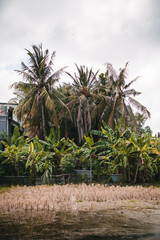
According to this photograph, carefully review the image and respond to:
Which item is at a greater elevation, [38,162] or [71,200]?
[38,162]

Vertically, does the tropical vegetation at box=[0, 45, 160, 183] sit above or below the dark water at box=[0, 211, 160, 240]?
above

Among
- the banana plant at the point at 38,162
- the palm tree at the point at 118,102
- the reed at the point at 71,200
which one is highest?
the palm tree at the point at 118,102

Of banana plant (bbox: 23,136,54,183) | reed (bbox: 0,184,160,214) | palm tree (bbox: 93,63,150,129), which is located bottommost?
reed (bbox: 0,184,160,214)

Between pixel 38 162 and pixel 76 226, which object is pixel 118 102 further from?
pixel 76 226

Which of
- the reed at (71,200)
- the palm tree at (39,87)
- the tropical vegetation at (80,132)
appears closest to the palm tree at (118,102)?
the tropical vegetation at (80,132)

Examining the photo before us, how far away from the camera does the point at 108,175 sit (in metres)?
14.3

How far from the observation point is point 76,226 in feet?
17.6

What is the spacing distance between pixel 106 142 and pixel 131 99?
22.8 feet

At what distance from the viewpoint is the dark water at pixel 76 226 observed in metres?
4.57

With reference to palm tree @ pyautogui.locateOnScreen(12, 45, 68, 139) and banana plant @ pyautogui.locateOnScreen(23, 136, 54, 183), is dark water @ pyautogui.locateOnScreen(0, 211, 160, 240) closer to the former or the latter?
banana plant @ pyautogui.locateOnScreen(23, 136, 54, 183)

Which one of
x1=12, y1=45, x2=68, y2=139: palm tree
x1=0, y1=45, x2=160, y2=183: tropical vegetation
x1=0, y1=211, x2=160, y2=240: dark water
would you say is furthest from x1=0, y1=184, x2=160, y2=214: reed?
x1=12, y1=45, x2=68, y2=139: palm tree

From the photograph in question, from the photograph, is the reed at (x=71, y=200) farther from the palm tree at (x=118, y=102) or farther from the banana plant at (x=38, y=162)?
the palm tree at (x=118, y=102)

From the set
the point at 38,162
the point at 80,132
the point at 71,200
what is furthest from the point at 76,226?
the point at 80,132

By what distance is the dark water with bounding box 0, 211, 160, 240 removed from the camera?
457cm
